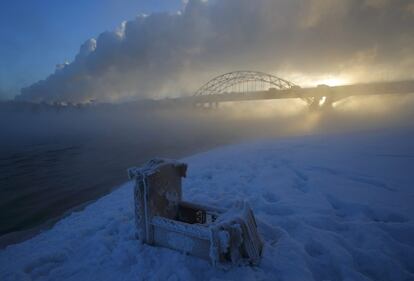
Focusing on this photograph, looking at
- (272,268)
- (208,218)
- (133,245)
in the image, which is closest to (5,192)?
(133,245)

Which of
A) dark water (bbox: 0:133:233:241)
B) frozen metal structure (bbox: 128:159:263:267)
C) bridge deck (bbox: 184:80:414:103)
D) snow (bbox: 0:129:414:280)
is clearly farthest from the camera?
bridge deck (bbox: 184:80:414:103)

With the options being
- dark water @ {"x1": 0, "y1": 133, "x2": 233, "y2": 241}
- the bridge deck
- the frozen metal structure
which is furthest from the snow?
the bridge deck

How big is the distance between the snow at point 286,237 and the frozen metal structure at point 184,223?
18cm

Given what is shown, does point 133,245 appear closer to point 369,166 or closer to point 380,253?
point 380,253

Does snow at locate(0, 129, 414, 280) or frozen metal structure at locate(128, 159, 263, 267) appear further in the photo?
snow at locate(0, 129, 414, 280)

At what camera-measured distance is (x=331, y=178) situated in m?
7.05

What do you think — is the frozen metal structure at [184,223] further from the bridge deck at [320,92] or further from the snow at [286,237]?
the bridge deck at [320,92]

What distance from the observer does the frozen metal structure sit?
3.31 m

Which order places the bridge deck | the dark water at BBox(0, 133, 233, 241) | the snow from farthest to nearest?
the bridge deck
the dark water at BBox(0, 133, 233, 241)
the snow

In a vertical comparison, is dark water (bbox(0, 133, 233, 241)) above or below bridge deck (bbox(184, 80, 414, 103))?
below

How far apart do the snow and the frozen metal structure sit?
7.1 inches

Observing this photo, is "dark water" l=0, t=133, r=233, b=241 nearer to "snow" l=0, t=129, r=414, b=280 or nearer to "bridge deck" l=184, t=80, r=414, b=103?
"snow" l=0, t=129, r=414, b=280

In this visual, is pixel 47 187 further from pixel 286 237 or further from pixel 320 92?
pixel 320 92

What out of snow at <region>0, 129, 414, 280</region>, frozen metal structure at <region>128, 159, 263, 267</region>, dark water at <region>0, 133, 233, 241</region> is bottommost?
dark water at <region>0, 133, 233, 241</region>
